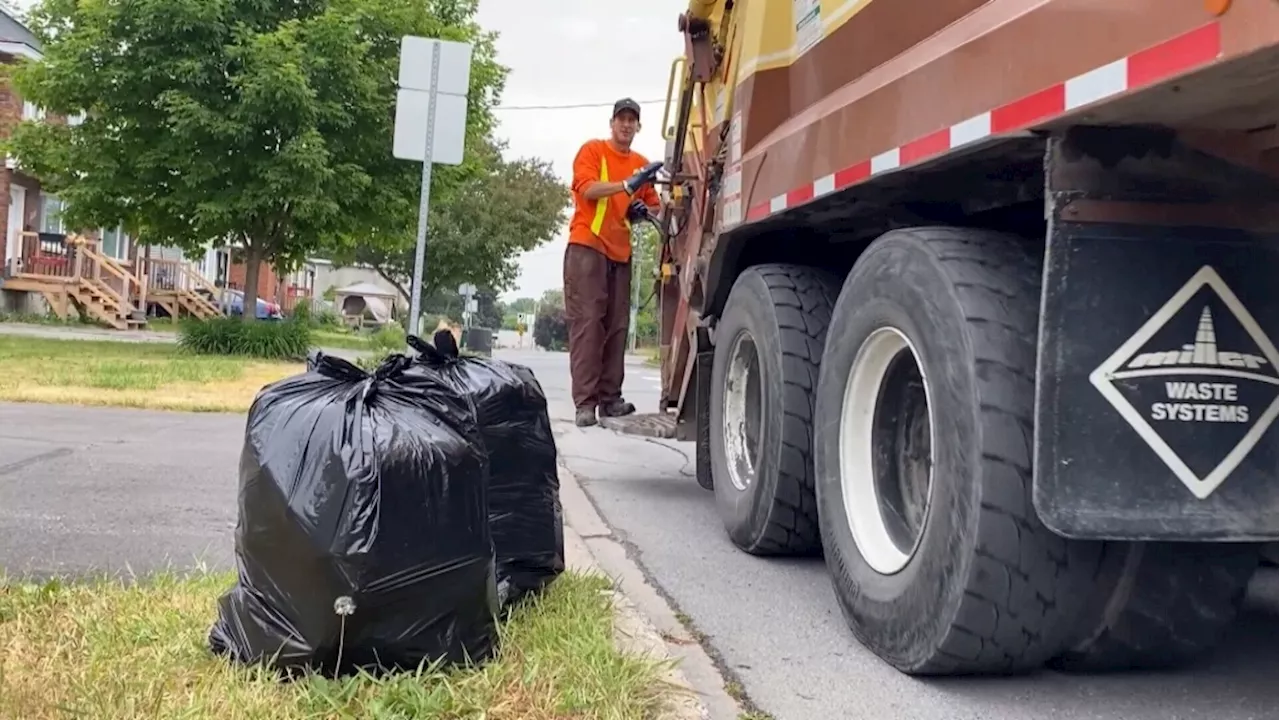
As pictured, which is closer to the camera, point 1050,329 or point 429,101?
point 1050,329

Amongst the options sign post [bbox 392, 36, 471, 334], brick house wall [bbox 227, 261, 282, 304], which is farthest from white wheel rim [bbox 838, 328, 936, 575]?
brick house wall [bbox 227, 261, 282, 304]

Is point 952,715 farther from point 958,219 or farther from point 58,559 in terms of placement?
point 58,559

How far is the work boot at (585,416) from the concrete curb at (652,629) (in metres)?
1.10

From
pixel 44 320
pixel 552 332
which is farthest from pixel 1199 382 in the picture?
pixel 552 332

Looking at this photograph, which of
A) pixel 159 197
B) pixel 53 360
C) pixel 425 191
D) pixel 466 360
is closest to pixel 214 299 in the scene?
pixel 159 197

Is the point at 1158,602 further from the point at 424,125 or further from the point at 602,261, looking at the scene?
the point at 424,125

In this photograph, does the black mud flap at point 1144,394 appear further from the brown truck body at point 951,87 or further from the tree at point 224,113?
the tree at point 224,113

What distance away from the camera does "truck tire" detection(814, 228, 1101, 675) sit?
2.64 meters

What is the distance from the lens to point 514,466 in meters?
3.41

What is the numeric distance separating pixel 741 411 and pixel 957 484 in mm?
2192

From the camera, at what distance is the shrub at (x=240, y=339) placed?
16484 millimetres

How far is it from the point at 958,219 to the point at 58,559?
3.15 metres

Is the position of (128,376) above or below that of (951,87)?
below

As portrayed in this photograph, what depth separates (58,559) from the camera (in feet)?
12.9
